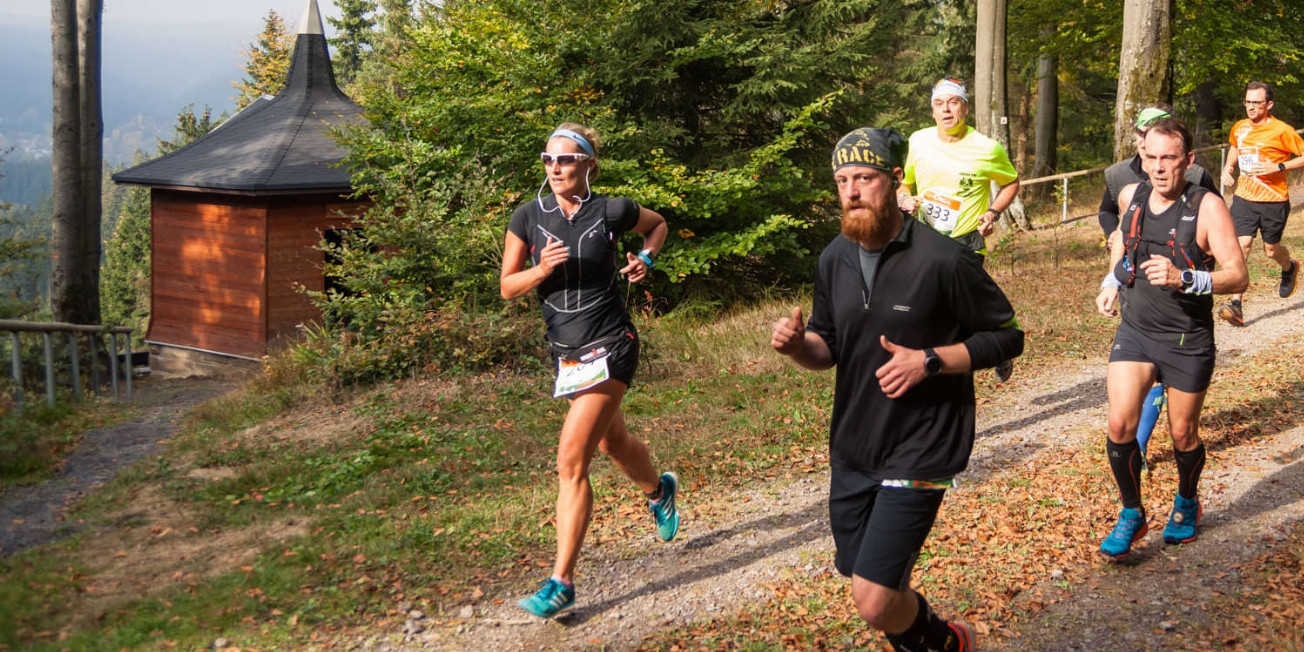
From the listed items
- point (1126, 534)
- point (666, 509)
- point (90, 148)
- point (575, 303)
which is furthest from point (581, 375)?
point (90, 148)

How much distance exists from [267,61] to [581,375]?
197 ft

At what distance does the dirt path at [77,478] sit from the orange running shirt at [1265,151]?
1024 cm

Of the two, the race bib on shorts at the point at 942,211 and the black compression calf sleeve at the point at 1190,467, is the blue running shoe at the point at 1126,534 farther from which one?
the race bib on shorts at the point at 942,211

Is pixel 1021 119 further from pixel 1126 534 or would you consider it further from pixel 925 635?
pixel 925 635

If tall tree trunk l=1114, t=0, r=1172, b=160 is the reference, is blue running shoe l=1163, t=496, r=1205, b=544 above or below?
below

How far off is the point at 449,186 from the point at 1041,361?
6.80m

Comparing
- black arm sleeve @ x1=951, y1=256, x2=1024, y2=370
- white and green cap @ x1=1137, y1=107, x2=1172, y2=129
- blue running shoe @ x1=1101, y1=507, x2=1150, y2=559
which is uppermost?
white and green cap @ x1=1137, y1=107, x2=1172, y2=129

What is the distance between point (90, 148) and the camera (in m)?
19.3

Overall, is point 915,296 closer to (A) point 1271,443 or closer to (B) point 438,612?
(B) point 438,612

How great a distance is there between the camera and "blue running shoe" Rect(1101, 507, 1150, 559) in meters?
5.20

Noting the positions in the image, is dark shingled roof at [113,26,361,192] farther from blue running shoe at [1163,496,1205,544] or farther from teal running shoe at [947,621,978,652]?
teal running shoe at [947,621,978,652]

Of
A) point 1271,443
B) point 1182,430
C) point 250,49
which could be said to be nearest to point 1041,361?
point 1271,443

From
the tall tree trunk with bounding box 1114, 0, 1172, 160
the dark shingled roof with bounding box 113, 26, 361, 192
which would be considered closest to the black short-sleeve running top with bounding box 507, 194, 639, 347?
the tall tree trunk with bounding box 1114, 0, 1172, 160

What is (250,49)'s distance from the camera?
195ft
